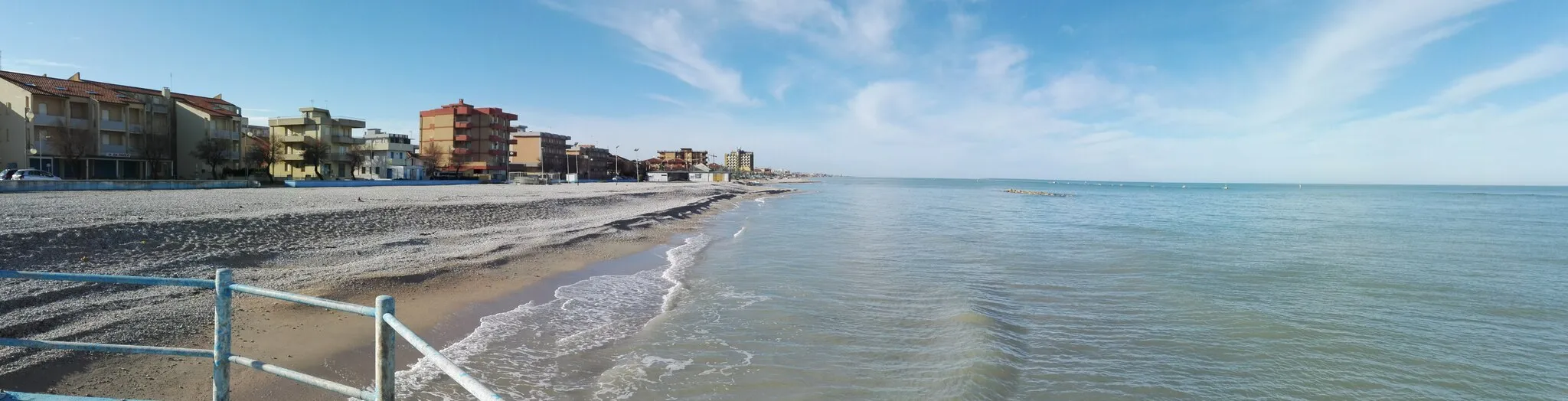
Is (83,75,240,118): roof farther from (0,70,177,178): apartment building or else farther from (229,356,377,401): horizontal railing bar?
(229,356,377,401): horizontal railing bar

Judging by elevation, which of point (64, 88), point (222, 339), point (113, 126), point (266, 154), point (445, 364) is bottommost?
point (222, 339)

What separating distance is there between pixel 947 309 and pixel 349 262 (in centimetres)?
1062

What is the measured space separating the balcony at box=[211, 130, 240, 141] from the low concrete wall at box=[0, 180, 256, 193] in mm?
12663

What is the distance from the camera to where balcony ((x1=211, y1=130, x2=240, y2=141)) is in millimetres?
48941

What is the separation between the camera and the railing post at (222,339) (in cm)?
317

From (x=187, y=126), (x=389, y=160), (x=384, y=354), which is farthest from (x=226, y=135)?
(x=384, y=354)

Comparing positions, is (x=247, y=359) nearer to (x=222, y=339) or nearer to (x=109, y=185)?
(x=222, y=339)

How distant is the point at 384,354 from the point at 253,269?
1083cm

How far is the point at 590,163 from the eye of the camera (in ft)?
382

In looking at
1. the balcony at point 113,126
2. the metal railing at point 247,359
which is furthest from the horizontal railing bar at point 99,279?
the balcony at point 113,126

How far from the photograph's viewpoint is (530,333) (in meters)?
8.42

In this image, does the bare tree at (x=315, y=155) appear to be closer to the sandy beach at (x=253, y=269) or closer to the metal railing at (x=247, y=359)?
the sandy beach at (x=253, y=269)

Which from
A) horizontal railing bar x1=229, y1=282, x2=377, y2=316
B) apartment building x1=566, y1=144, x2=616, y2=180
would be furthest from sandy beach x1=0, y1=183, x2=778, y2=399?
apartment building x1=566, y1=144, x2=616, y2=180

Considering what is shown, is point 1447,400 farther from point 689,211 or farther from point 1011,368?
point 689,211
